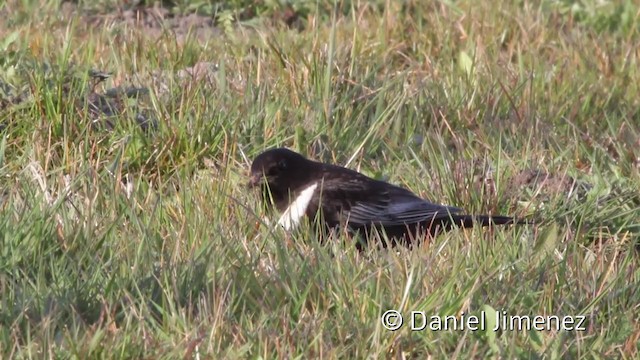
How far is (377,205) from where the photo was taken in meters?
4.95

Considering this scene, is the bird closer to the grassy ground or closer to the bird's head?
the bird's head

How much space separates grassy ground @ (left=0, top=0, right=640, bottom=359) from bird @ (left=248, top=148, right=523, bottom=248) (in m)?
0.15

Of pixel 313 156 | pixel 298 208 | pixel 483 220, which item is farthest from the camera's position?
pixel 313 156

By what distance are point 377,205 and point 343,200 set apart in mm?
138

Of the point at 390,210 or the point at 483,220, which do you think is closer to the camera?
the point at 483,220

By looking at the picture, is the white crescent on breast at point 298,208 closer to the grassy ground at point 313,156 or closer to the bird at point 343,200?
the bird at point 343,200

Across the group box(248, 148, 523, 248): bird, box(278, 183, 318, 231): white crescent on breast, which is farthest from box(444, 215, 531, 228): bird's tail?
box(278, 183, 318, 231): white crescent on breast

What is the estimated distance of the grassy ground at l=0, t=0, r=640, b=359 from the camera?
3.63m

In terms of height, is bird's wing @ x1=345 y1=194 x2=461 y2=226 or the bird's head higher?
the bird's head

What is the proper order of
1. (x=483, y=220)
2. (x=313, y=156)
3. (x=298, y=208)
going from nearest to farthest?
(x=483, y=220), (x=298, y=208), (x=313, y=156)

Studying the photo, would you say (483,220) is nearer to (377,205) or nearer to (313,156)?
(377,205)

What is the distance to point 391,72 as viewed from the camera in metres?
6.39

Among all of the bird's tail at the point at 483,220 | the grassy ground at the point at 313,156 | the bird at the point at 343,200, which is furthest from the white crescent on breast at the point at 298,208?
the bird's tail at the point at 483,220

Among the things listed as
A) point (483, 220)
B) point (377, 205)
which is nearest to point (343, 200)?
point (377, 205)
